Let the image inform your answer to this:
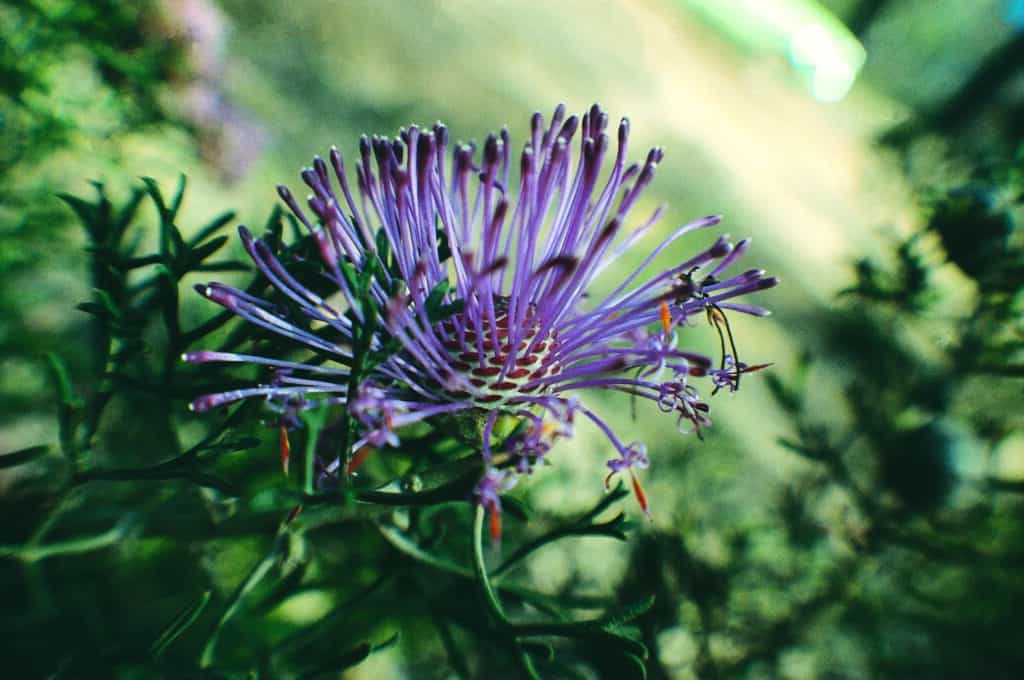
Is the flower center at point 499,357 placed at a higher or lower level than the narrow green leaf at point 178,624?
higher

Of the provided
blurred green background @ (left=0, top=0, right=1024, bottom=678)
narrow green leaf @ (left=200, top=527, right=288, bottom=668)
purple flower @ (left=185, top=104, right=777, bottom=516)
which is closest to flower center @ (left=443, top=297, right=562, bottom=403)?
purple flower @ (left=185, top=104, right=777, bottom=516)

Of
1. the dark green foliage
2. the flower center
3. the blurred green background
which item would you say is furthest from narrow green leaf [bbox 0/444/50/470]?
the flower center

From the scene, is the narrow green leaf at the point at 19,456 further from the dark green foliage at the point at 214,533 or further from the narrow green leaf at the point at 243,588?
the narrow green leaf at the point at 243,588

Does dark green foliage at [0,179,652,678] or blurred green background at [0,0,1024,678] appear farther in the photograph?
blurred green background at [0,0,1024,678]

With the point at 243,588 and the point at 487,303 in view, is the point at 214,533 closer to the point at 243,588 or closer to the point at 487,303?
the point at 243,588

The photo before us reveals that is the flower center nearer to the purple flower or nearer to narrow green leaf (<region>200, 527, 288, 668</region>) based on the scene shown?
the purple flower

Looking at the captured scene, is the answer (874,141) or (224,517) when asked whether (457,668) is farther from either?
(874,141)

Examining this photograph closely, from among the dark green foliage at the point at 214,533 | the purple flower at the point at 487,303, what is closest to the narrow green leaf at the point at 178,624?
the dark green foliage at the point at 214,533

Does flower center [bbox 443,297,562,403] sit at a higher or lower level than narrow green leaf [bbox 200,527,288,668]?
higher

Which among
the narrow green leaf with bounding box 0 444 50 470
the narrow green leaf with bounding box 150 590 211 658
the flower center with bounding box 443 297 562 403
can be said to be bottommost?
the narrow green leaf with bounding box 150 590 211 658

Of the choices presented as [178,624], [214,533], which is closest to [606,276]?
[214,533]
